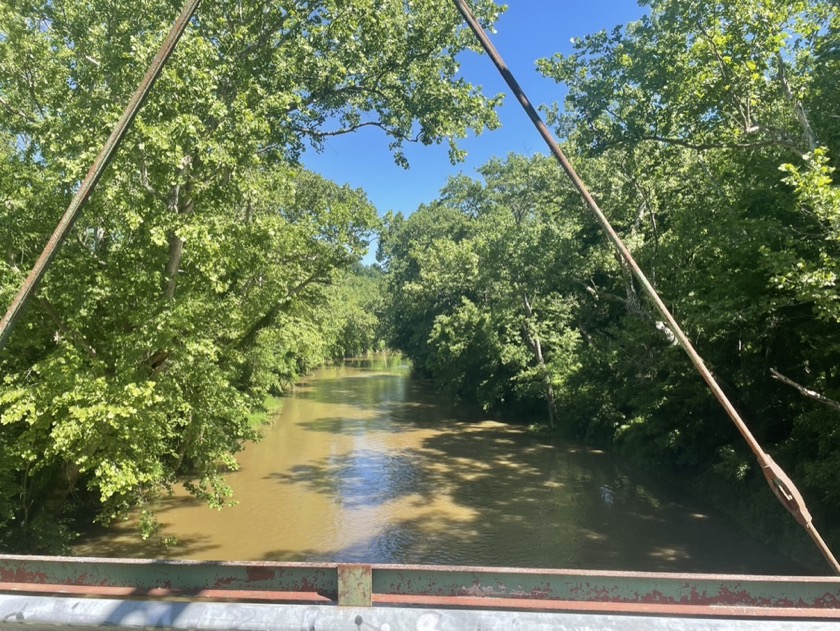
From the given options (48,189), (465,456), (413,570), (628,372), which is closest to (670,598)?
(413,570)

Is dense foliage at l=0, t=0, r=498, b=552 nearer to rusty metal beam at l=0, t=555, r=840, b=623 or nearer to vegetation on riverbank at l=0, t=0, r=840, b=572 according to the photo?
vegetation on riverbank at l=0, t=0, r=840, b=572

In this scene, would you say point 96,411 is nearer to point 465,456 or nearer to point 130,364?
point 130,364

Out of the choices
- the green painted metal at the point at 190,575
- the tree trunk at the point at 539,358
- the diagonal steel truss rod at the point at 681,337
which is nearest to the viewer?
the green painted metal at the point at 190,575

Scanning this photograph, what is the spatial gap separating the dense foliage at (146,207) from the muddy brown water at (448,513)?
250 centimetres

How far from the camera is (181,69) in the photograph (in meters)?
8.80

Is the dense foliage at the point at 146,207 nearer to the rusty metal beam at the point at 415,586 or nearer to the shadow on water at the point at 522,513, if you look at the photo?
the shadow on water at the point at 522,513

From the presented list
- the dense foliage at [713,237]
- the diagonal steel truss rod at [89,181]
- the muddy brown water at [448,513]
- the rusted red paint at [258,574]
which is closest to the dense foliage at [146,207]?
the muddy brown water at [448,513]

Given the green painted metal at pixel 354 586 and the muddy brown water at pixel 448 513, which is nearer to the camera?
the green painted metal at pixel 354 586

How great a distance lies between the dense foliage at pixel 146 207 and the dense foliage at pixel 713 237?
12.1 feet

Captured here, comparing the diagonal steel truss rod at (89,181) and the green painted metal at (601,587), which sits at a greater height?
the diagonal steel truss rod at (89,181)

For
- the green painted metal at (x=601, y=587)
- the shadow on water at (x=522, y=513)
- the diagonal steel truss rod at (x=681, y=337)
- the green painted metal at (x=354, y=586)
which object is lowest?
the shadow on water at (x=522, y=513)

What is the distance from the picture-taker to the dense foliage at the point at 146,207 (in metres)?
8.12

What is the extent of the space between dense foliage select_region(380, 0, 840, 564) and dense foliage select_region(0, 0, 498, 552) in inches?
145

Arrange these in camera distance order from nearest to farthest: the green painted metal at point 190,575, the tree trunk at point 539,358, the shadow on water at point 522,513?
the green painted metal at point 190,575 → the shadow on water at point 522,513 → the tree trunk at point 539,358
